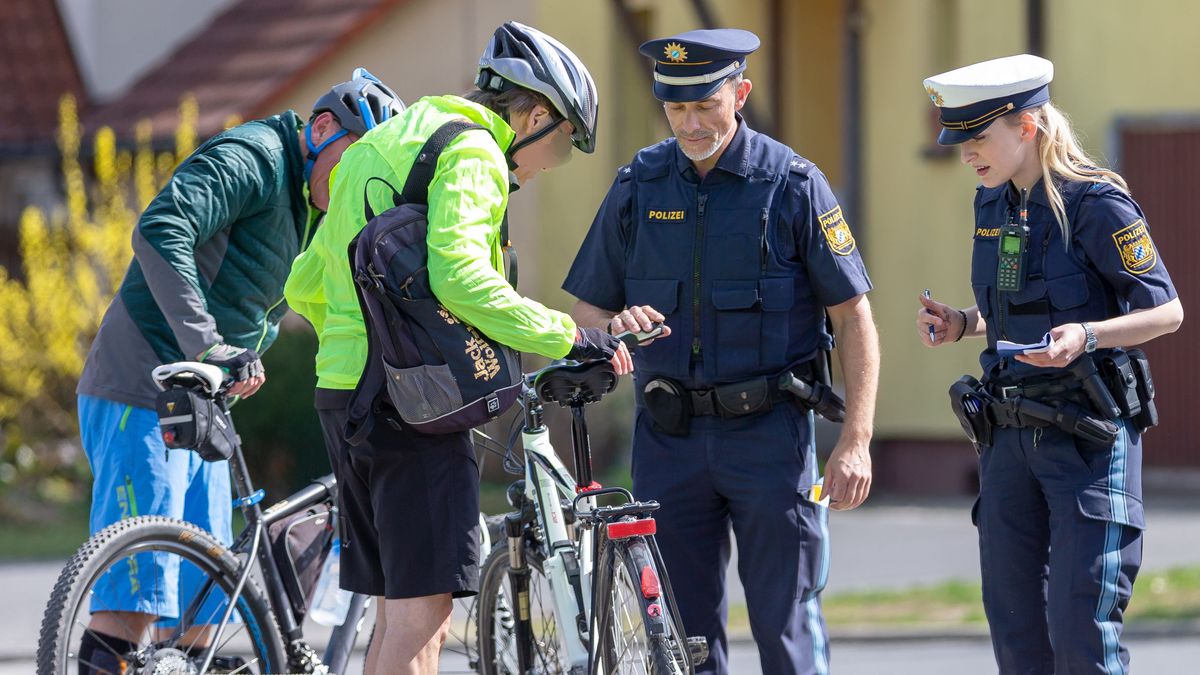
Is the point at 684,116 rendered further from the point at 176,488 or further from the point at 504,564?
the point at 176,488

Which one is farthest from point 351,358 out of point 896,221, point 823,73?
point 823,73

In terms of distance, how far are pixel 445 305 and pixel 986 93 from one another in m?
1.53

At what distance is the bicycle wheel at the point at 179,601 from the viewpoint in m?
4.80

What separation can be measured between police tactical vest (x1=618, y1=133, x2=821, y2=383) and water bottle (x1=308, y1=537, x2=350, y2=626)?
3.83 feet

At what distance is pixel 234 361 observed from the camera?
5.01 meters

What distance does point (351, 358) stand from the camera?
4469 millimetres

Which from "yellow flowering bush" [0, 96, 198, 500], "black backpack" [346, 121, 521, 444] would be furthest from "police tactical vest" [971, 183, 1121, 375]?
"yellow flowering bush" [0, 96, 198, 500]

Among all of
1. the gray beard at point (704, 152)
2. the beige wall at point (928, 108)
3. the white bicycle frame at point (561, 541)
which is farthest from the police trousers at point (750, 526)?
the beige wall at point (928, 108)

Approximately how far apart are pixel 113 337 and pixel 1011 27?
8.82 meters

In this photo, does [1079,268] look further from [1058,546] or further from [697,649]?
[697,649]

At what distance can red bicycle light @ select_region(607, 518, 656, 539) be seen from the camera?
436cm

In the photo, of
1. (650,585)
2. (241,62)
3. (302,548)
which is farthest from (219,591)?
(241,62)

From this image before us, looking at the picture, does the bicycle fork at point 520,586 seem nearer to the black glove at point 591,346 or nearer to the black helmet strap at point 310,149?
the black glove at point 591,346

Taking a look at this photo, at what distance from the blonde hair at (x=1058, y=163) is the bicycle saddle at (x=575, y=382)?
1246mm
